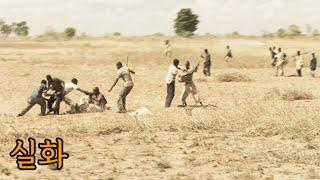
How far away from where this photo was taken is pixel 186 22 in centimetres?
7194

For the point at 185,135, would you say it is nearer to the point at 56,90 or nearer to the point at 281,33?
the point at 56,90

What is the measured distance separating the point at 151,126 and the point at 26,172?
4850 millimetres

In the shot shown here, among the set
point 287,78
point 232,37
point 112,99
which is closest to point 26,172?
point 112,99

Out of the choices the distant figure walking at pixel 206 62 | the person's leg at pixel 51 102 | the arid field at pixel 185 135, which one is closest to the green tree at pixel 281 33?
the distant figure walking at pixel 206 62

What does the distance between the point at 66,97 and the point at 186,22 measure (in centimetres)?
5622

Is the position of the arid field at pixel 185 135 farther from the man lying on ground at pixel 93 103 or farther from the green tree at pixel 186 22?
the green tree at pixel 186 22

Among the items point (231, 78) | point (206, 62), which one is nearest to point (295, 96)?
point (231, 78)

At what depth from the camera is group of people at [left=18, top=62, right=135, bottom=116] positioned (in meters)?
16.4

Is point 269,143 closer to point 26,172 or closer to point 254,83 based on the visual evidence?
point 26,172

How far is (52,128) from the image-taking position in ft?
45.8

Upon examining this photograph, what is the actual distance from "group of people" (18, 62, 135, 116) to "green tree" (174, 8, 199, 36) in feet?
180

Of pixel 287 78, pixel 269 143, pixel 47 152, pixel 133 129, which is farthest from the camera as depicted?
pixel 287 78

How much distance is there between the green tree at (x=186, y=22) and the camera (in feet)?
236

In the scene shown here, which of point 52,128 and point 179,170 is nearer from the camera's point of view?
point 179,170
